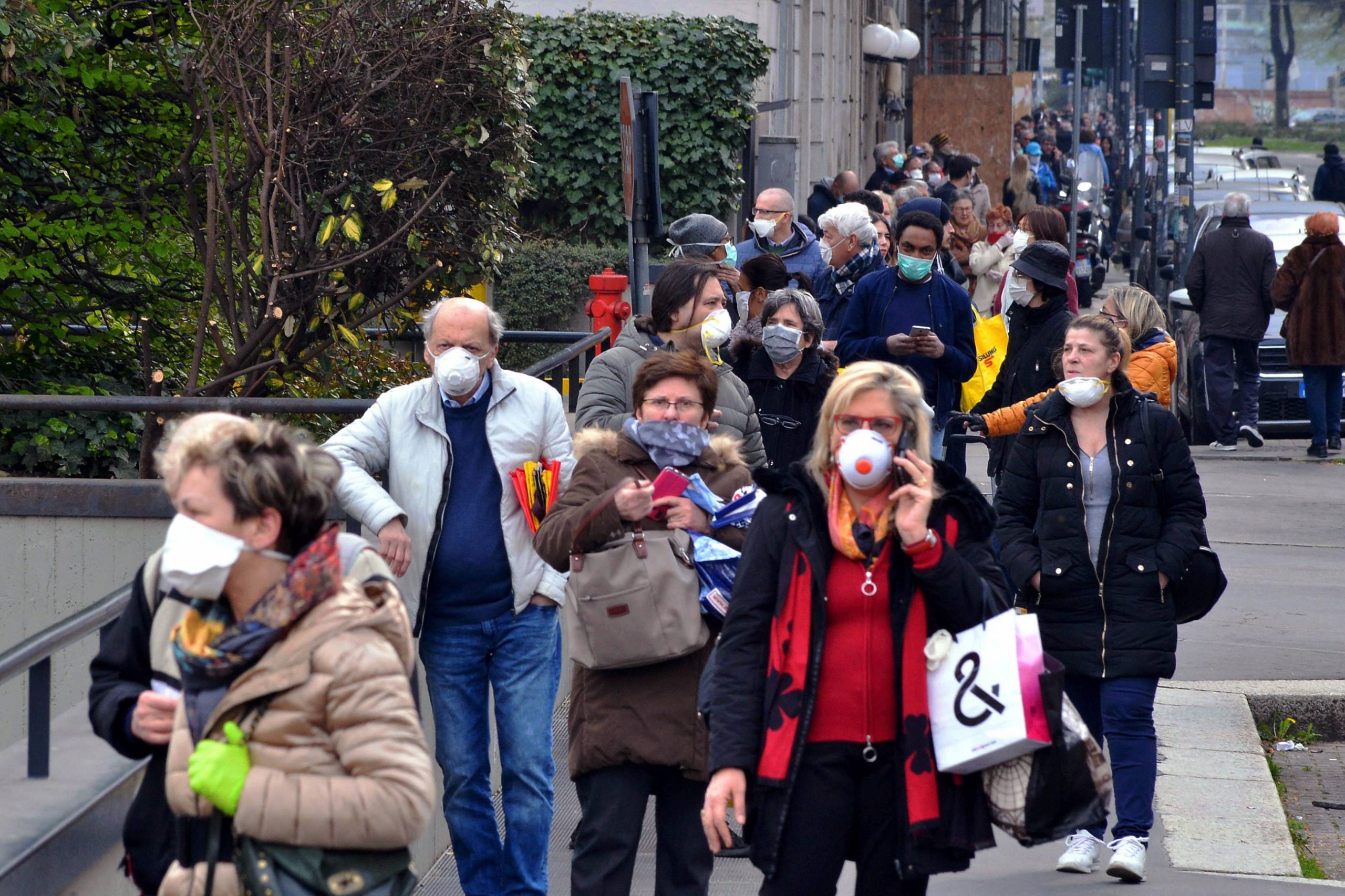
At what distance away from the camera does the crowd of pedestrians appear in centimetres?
288

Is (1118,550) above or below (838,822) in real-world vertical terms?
above

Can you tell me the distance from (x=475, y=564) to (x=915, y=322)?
3795 mm

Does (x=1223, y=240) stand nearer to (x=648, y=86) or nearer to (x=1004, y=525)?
(x=648, y=86)

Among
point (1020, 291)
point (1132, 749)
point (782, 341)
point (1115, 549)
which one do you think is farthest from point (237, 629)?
point (1020, 291)

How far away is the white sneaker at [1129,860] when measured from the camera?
18.4 feet

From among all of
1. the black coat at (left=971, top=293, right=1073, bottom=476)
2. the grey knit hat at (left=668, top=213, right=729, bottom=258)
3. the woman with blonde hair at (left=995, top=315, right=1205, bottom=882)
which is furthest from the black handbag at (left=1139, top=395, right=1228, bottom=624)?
the grey knit hat at (left=668, top=213, right=729, bottom=258)

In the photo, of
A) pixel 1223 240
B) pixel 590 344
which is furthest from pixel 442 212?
pixel 1223 240

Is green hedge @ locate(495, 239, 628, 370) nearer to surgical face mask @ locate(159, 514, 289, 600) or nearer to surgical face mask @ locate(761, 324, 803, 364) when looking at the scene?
surgical face mask @ locate(761, 324, 803, 364)

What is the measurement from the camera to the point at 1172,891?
18.5ft

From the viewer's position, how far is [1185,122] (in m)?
18.2

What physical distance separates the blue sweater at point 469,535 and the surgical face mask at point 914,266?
364cm

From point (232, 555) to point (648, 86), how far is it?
15.4 metres

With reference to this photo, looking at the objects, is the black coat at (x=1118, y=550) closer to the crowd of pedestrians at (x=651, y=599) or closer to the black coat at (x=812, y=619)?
the crowd of pedestrians at (x=651, y=599)

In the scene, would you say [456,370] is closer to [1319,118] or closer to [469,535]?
[469,535]
